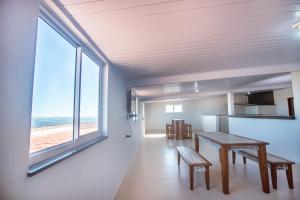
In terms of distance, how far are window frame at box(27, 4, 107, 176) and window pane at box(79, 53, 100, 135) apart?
5 cm

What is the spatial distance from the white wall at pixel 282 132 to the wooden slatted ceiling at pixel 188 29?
1604 mm

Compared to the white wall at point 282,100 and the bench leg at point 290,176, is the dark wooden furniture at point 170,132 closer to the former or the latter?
the white wall at point 282,100

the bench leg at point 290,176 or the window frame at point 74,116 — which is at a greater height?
the window frame at point 74,116

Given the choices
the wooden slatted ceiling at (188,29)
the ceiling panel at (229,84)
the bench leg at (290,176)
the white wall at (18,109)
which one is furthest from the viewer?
the ceiling panel at (229,84)

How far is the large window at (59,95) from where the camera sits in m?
1.02

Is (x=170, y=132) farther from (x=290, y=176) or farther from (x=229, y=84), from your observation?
(x=290, y=176)

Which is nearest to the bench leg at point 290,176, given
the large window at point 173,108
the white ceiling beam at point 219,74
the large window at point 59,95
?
the white ceiling beam at point 219,74

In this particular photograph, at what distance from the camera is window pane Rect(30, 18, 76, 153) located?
3.29ft

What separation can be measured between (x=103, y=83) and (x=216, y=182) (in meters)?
2.39

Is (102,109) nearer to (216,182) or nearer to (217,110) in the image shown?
(216,182)

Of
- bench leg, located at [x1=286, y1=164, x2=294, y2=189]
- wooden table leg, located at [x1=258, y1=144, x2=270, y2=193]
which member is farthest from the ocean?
bench leg, located at [x1=286, y1=164, x2=294, y2=189]

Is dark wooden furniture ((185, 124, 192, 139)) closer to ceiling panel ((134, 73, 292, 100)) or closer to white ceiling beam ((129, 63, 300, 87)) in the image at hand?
ceiling panel ((134, 73, 292, 100))

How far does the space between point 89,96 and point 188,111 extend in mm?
9279

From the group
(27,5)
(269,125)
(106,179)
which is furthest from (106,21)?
(269,125)
